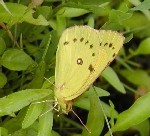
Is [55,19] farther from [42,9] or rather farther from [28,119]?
[28,119]

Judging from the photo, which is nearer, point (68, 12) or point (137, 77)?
point (68, 12)

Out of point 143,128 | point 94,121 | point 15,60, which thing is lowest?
point 143,128

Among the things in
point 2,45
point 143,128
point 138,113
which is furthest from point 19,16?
point 143,128

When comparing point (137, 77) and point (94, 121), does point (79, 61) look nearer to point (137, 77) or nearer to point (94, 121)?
point (94, 121)

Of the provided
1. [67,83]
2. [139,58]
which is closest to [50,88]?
[67,83]

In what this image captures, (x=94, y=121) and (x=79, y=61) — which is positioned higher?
(x=79, y=61)

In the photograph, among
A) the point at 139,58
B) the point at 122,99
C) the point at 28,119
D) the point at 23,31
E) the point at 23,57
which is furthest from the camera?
the point at 139,58
